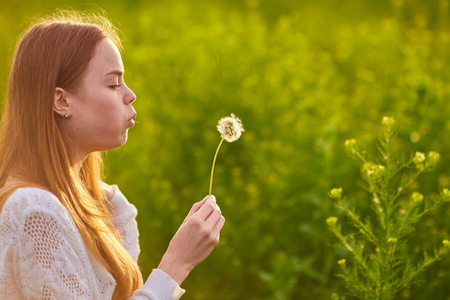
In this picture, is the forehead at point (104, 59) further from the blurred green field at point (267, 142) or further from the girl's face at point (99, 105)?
the blurred green field at point (267, 142)

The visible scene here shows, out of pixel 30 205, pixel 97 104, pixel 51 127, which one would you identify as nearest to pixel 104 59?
pixel 97 104

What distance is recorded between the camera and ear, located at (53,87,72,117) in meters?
1.44

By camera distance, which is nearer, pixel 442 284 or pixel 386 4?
pixel 442 284

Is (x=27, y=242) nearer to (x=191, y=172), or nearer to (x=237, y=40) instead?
(x=191, y=172)

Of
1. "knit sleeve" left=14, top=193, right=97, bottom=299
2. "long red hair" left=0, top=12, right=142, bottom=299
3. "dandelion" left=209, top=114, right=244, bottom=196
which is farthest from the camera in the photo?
"dandelion" left=209, top=114, right=244, bottom=196

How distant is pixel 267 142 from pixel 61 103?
2.45 meters

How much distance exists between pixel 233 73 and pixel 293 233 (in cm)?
128

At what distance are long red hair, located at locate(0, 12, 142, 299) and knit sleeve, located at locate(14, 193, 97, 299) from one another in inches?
3.6

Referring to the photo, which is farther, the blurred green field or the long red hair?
the blurred green field

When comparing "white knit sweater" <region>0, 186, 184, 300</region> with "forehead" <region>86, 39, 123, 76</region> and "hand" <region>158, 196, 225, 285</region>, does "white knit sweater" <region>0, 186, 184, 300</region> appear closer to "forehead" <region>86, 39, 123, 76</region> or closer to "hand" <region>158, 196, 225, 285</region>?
"hand" <region>158, 196, 225, 285</region>

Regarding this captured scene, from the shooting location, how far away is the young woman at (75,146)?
1.38 meters

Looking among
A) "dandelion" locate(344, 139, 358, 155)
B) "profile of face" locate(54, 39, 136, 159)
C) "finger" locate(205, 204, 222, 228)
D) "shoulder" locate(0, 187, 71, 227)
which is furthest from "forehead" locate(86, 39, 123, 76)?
"dandelion" locate(344, 139, 358, 155)

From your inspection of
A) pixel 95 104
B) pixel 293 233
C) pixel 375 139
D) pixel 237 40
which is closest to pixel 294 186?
pixel 293 233

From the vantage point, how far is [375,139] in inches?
142
